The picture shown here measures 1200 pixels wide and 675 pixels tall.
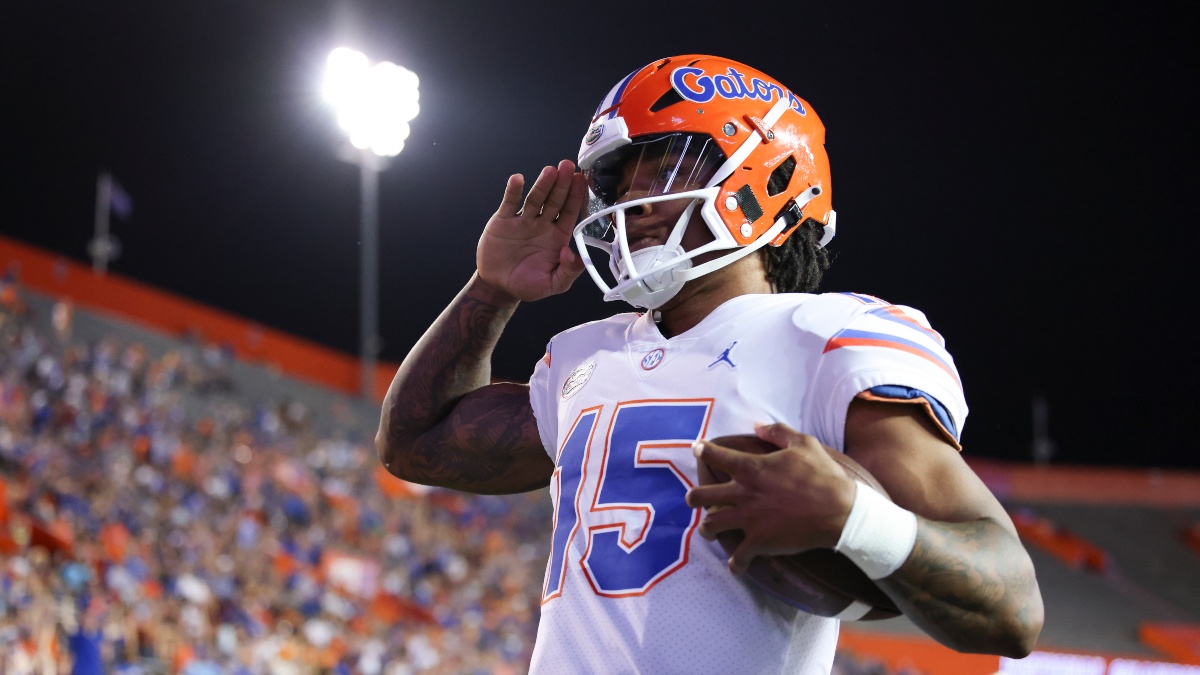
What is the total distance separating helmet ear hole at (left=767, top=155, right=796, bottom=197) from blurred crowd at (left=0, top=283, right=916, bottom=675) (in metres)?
5.17

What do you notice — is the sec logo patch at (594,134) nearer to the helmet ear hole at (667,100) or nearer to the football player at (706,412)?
the football player at (706,412)

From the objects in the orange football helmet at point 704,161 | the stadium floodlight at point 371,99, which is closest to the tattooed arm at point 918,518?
the orange football helmet at point 704,161

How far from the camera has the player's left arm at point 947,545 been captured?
1104mm

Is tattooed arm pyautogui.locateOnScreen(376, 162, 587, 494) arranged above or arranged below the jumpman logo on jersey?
below

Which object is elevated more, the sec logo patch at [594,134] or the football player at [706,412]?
the sec logo patch at [594,134]

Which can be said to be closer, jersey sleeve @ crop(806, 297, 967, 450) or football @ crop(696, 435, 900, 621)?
football @ crop(696, 435, 900, 621)

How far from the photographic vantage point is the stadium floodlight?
41.7 ft

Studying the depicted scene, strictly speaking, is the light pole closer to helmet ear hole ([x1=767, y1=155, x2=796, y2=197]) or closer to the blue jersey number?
helmet ear hole ([x1=767, y1=155, x2=796, y2=197])

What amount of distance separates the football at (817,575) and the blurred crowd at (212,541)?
5.24 m

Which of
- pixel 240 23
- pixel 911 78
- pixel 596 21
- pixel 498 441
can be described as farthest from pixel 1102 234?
pixel 498 441

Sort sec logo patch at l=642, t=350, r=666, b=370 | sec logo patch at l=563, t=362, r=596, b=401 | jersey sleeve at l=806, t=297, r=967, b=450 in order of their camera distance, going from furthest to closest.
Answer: sec logo patch at l=563, t=362, r=596, b=401
sec logo patch at l=642, t=350, r=666, b=370
jersey sleeve at l=806, t=297, r=967, b=450

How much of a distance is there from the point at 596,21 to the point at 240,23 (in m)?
10.5

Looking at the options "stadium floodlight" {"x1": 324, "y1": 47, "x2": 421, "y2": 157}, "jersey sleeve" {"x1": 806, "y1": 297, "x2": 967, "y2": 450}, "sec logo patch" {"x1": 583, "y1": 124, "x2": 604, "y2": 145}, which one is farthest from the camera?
"stadium floodlight" {"x1": 324, "y1": 47, "x2": 421, "y2": 157}

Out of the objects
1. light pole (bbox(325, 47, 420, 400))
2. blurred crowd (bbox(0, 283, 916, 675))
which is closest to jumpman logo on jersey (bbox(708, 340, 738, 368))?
blurred crowd (bbox(0, 283, 916, 675))
